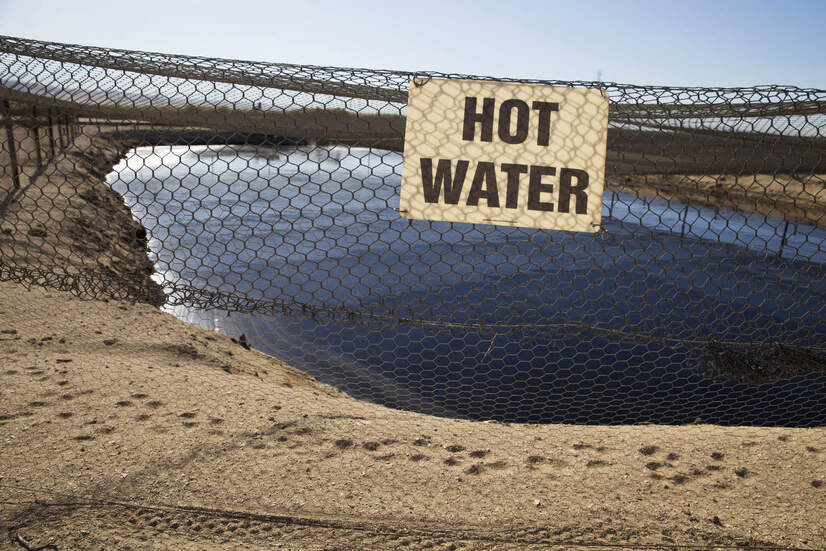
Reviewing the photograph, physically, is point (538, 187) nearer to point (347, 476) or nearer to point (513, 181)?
point (513, 181)

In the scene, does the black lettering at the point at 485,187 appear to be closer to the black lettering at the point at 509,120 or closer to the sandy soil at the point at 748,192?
the black lettering at the point at 509,120

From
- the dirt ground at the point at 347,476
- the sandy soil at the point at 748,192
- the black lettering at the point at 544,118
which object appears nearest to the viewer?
the dirt ground at the point at 347,476

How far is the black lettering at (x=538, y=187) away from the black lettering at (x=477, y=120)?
247 mm

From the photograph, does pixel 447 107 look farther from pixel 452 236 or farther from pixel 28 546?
pixel 452 236

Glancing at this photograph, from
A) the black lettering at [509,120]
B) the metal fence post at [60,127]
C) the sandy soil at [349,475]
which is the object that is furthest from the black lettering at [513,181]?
the metal fence post at [60,127]

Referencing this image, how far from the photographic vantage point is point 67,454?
8.10 feet

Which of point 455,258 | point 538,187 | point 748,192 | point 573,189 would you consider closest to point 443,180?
point 538,187

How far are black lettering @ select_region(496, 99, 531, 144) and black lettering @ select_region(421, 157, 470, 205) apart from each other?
21cm

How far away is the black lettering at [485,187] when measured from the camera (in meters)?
2.53

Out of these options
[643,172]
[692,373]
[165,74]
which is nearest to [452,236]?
[692,373]

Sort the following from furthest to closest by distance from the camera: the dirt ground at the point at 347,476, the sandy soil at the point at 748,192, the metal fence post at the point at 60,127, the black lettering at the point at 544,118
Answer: the metal fence post at the point at 60,127 < the sandy soil at the point at 748,192 < the black lettering at the point at 544,118 < the dirt ground at the point at 347,476

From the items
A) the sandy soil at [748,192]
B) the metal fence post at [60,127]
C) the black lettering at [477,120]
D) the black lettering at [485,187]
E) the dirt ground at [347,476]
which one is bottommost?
the dirt ground at [347,476]

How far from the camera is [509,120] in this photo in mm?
2508

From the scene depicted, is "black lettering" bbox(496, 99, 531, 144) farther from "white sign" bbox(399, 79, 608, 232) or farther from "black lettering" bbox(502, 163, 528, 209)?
"black lettering" bbox(502, 163, 528, 209)
